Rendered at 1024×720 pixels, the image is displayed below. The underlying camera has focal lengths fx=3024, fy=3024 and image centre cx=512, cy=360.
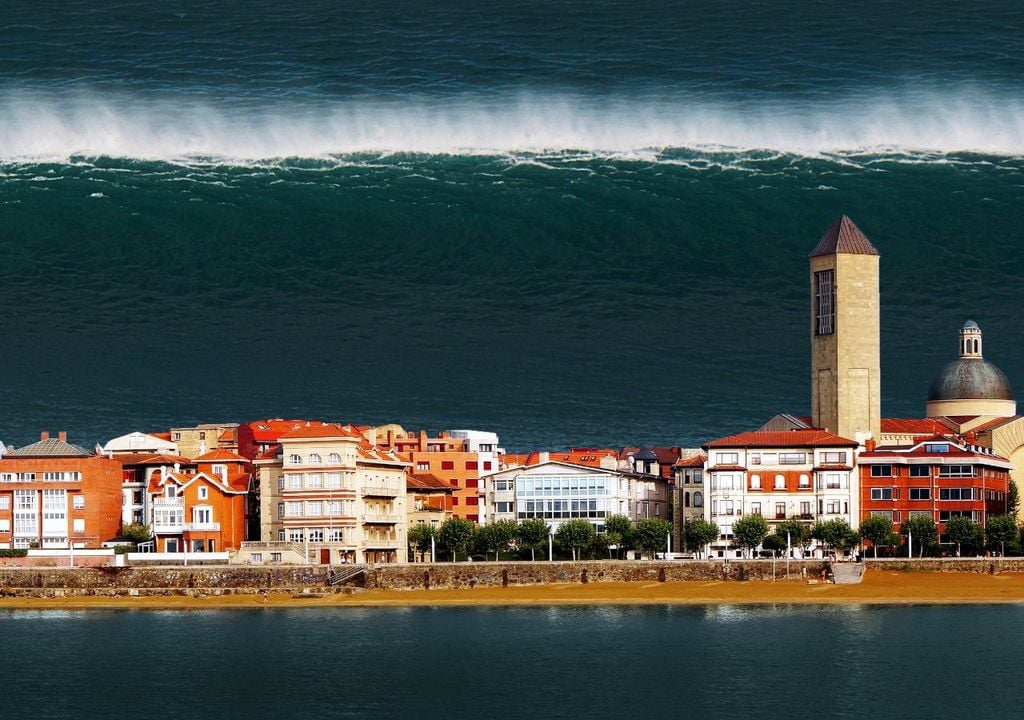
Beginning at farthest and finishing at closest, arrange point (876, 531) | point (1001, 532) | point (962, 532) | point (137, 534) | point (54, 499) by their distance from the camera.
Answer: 1. point (54, 499)
2. point (137, 534)
3. point (876, 531)
4. point (962, 532)
5. point (1001, 532)

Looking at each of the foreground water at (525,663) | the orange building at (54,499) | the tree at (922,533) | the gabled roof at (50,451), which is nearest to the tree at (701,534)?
the tree at (922,533)

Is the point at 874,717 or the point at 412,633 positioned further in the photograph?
the point at 412,633

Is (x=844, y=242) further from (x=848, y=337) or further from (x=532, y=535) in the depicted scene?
(x=532, y=535)

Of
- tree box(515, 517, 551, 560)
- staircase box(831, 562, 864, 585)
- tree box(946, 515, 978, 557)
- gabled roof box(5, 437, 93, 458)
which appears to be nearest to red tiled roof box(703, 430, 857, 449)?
tree box(946, 515, 978, 557)

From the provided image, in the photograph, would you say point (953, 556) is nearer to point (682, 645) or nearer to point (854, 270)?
point (854, 270)

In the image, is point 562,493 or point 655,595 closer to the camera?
point 655,595

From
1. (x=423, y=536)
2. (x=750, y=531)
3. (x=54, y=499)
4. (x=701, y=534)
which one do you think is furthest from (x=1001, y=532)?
(x=54, y=499)

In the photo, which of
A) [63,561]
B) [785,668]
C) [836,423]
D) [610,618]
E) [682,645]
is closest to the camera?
[785,668]

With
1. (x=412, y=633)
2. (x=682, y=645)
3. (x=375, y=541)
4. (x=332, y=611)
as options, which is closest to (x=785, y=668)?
(x=682, y=645)
